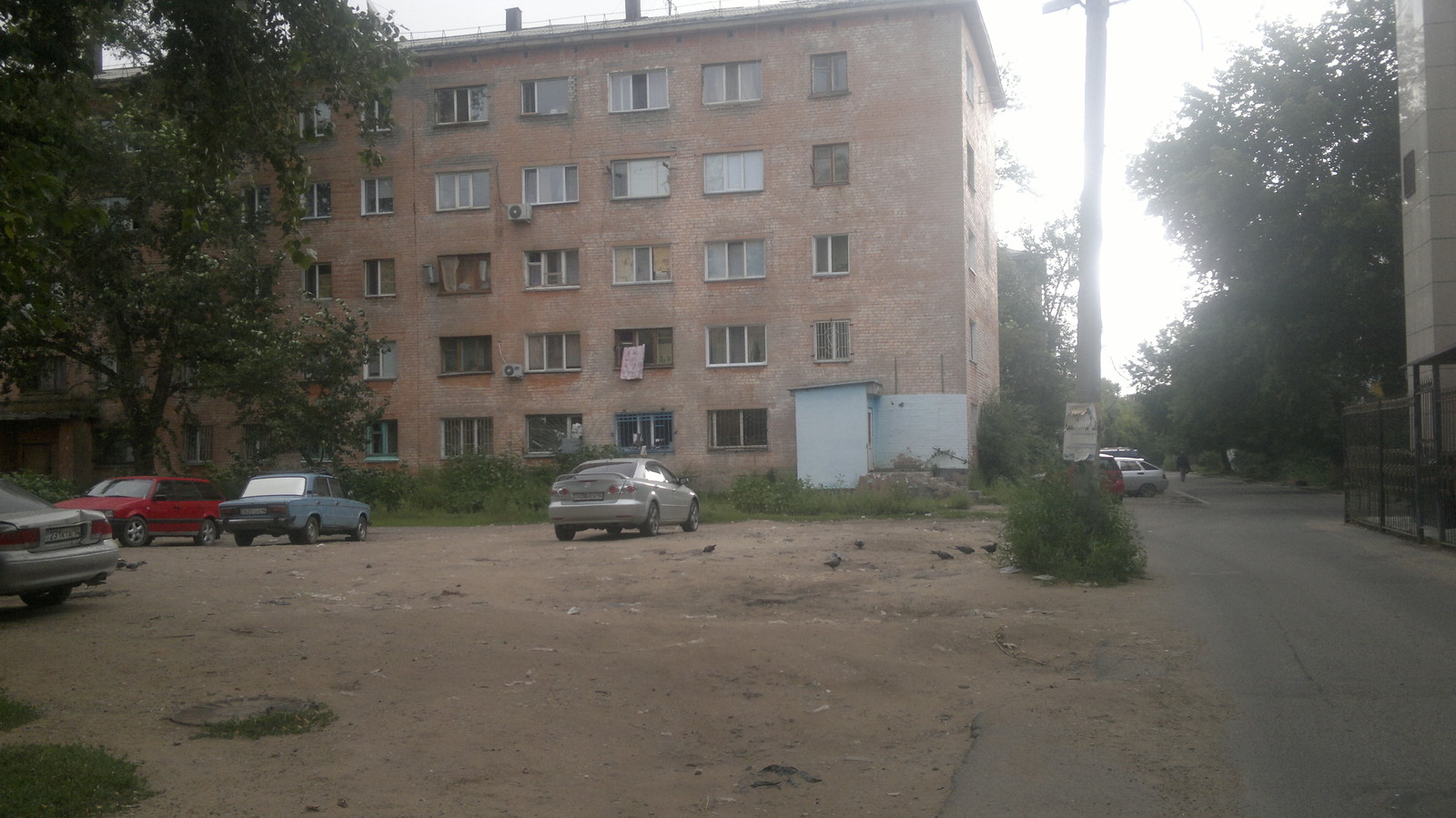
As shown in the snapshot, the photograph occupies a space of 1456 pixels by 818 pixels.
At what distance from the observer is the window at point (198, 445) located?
39594 mm

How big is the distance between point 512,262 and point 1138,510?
20897mm

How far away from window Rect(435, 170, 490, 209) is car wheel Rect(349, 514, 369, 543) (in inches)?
611

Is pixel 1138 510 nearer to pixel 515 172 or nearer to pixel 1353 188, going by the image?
pixel 1353 188

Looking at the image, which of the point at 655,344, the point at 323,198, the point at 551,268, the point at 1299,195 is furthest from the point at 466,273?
the point at 1299,195

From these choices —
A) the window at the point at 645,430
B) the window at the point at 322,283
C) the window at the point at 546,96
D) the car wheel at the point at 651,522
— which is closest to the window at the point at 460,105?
the window at the point at 546,96

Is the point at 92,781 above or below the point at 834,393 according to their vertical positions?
below

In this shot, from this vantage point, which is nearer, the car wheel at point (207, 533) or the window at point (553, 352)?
the car wheel at point (207, 533)

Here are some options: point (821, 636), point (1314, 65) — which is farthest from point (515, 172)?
point (821, 636)

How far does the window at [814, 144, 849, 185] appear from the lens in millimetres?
35156

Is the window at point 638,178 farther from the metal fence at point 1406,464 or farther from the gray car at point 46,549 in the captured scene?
the gray car at point 46,549

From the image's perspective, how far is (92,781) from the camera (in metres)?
5.66

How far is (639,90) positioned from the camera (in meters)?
36.7

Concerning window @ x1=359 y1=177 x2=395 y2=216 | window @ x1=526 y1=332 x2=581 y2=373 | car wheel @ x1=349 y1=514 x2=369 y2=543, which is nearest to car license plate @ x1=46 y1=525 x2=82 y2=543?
car wheel @ x1=349 y1=514 x2=369 y2=543

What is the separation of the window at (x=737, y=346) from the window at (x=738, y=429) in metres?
1.56
